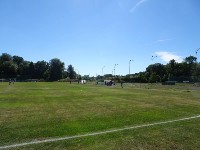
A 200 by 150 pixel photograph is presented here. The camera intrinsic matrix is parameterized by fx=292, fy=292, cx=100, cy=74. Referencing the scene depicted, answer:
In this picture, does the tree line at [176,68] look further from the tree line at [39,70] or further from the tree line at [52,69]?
the tree line at [39,70]

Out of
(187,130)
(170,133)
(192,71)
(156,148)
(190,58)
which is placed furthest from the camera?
(190,58)

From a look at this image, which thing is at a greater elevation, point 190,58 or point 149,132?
point 190,58

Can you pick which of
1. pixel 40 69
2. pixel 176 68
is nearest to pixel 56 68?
pixel 40 69

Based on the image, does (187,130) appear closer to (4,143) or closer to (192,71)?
(4,143)

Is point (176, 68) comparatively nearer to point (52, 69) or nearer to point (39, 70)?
point (52, 69)

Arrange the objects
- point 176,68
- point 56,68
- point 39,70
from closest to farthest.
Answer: point 176,68 < point 39,70 < point 56,68

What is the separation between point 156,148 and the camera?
29.5 ft

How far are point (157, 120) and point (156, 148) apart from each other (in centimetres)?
546

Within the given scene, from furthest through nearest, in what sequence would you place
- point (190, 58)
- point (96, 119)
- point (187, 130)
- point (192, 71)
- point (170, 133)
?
point (190, 58) → point (192, 71) → point (96, 119) → point (187, 130) → point (170, 133)

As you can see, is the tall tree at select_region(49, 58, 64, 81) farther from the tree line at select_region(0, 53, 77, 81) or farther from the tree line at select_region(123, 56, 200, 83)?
the tree line at select_region(123, 56, 200, 83)

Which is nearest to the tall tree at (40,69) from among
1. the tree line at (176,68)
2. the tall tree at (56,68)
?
the tall tree at (56,68)

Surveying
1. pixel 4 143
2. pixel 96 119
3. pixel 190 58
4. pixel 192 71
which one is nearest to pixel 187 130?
pixel 96 119

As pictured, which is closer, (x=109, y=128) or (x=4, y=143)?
(x=4, y=143)

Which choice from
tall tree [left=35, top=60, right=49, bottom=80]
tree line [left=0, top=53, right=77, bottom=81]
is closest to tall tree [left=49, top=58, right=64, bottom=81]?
tree line [left=0, top=53, right=77, bottom=81]
